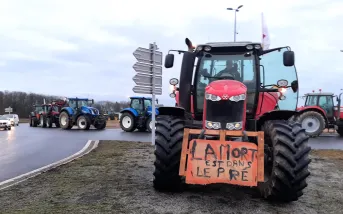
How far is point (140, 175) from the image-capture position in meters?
6.81

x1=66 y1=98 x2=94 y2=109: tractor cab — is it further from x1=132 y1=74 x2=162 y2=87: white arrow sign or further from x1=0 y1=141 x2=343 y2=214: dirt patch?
x1=0 y1=141 x2=343 y2=214: dirt patch

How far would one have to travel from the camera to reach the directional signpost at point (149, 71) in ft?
36.1

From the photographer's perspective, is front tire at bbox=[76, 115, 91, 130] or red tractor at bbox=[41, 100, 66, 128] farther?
red tractor at bbox=[41, 100, 66, 128]

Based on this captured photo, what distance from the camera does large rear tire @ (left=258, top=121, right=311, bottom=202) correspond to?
4668 mm

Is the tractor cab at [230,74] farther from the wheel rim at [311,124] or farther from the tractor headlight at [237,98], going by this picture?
the wheel rim at [311,124]

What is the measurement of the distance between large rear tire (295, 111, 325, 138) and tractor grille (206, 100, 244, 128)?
1267 cm

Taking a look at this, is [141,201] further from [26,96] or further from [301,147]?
[26,96]

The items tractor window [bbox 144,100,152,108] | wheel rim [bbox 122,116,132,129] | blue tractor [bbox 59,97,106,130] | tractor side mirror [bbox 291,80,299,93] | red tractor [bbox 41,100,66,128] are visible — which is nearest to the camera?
tractor side mirror [bbox 291,80,299,93]

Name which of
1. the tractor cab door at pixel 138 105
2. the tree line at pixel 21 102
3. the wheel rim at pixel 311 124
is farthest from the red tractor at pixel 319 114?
the tree line at pixel 21 102

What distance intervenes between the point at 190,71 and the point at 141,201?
8.39ft

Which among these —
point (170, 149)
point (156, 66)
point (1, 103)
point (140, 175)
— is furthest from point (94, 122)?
point (1, 103)

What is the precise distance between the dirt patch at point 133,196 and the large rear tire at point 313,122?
10.0 meters

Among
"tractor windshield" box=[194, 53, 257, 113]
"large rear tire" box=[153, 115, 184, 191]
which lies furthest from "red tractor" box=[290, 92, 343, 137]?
"large rear tire" box=[153, 115, 184, 191]

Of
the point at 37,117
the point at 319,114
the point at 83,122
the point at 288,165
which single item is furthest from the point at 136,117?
the point at 288,165
